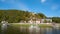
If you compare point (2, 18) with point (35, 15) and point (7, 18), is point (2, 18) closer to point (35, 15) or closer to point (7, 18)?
point (7, 18)

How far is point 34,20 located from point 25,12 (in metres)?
11.0

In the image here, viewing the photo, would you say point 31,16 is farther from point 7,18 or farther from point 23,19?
point 7,18

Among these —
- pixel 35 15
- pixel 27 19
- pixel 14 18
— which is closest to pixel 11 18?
pixel 14 18

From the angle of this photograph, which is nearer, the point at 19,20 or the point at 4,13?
the point at 19,20

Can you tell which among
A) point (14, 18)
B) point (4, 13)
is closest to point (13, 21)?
point (14, 18)

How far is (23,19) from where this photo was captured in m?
110

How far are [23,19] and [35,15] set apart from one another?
41.2 feet

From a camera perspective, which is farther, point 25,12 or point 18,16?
point 25,12

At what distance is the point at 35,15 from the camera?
11988 centimetres

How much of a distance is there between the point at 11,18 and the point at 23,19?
23.8 feet

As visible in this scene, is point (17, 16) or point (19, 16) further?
point (17, 16)

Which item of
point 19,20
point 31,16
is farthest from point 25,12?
point 19,20

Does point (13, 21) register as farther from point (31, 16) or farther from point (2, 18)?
point (31, 16)

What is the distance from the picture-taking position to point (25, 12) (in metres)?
121
